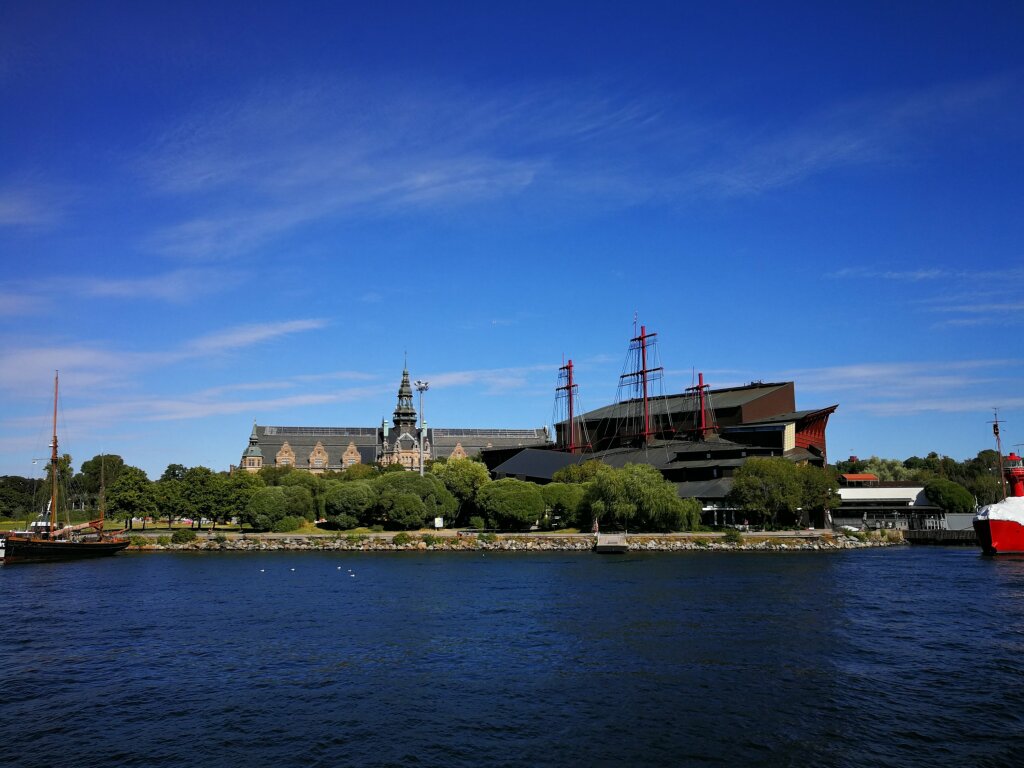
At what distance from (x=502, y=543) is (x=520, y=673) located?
55100mm

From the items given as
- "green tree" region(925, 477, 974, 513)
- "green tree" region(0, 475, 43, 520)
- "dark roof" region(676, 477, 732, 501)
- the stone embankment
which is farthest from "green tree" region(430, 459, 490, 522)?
"green tree" region(0, 475, 43, 520)

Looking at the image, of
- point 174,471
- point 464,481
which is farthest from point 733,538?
point 174,471

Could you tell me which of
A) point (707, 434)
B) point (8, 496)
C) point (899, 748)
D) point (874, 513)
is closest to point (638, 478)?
point (707, 434)

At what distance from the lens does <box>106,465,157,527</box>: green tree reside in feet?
322

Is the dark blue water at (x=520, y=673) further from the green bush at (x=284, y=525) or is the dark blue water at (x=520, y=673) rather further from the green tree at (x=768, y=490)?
the green bush at (x=284, y=525)

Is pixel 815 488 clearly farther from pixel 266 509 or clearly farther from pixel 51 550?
pixel 51 550

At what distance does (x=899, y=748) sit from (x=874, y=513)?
10636 centimetres

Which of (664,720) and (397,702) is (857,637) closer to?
(664,720)

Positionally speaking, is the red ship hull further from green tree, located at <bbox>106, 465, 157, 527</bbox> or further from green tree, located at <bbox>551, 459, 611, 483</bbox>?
green tree, located at <bbox>106, 465, 157, 527</bbox>

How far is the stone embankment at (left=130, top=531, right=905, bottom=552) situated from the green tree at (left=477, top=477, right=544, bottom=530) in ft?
22.0

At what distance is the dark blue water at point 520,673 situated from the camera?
20891 mm

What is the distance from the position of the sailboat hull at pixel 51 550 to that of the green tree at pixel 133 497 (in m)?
16.8

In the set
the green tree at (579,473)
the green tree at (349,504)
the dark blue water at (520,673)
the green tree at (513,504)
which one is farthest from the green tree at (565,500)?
the dark blue water at (520,673)

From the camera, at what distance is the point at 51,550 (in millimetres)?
77125
